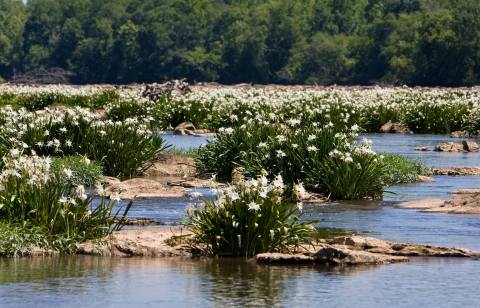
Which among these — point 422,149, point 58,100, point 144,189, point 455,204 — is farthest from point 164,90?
point 455,204

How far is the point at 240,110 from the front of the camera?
45.6 meters

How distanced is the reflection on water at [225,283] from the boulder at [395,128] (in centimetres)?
3415

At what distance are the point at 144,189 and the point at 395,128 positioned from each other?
2681 cm

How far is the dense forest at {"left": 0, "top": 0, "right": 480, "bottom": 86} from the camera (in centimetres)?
11262

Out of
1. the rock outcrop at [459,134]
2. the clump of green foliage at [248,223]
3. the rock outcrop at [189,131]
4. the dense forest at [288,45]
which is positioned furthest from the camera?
the dense forest at [288,45]

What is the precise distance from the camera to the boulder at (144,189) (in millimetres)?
24375

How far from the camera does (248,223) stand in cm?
1623

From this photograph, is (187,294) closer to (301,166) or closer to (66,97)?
(301,166)

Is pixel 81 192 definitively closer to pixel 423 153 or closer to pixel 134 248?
pixel 134 248

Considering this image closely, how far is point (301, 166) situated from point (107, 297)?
11.0 meters

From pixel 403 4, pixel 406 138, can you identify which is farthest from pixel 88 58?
pixel 406 138

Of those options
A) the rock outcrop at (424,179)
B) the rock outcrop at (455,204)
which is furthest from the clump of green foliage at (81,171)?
the rock outcrop at (424,179)

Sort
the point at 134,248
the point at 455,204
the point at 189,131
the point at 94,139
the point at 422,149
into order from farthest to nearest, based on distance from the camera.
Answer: the point at 189,131 → the point at 422,149 → the point at 94,139 → the point at 455,204 → the point at 134,248

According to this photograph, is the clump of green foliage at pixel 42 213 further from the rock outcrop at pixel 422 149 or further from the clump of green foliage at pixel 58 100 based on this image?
the clump of green foliage at pixel 58 100
